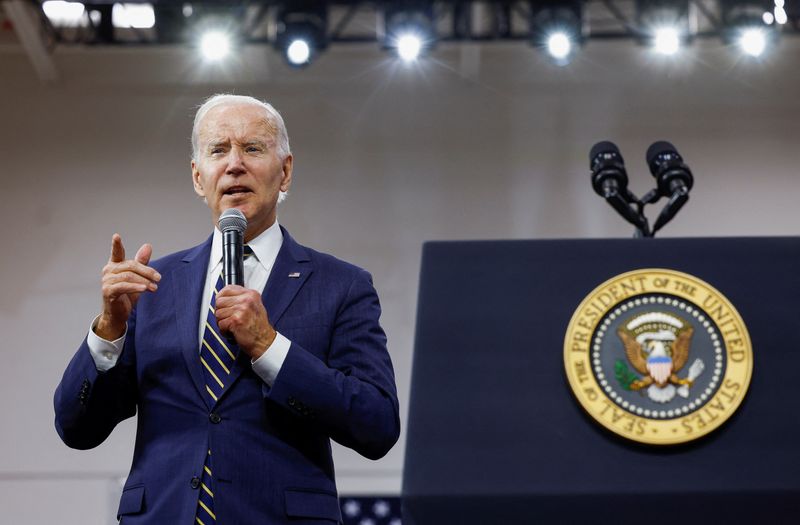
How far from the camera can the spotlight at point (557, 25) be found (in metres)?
6.19

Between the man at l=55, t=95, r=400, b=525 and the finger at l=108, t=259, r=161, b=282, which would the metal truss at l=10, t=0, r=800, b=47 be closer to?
the man at l=55, t=95, r=400, b=525

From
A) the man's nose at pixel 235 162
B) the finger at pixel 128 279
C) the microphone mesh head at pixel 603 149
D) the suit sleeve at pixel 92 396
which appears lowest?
the suit sleeve at pixel 92 396

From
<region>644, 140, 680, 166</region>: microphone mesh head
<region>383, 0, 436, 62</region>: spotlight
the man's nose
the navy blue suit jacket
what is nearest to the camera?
the navy blue suit jacket

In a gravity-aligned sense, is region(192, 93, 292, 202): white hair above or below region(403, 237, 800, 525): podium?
above

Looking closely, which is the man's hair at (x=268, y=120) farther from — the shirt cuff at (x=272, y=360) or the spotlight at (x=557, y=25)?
the spotlight at (x=557, y=25)

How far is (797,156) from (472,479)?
6.11 m

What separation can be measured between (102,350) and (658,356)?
841 mm

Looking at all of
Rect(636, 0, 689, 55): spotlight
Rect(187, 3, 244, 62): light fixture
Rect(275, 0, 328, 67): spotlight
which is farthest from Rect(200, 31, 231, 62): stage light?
Rect(636, 0, 689, 55): spotlight

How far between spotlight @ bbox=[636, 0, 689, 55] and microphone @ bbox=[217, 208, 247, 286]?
4.84 metres

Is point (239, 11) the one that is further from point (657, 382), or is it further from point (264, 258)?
point (657, 382)

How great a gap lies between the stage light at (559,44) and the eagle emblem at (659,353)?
15.4 feet

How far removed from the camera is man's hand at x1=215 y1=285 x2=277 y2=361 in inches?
63.8

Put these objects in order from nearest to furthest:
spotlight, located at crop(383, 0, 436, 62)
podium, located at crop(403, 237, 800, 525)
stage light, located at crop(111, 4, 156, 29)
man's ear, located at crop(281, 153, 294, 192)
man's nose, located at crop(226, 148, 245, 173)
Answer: podium, located at crop(403, 237, 800, 525)
man's nose, located at crop(226, 148, 245, 173)
man's ear, located at crop(281, 153, 294, 192)
spotlight, located at crop(383, 0, 436, 62)
stage light, located at crop(111, 4, 156, 29)

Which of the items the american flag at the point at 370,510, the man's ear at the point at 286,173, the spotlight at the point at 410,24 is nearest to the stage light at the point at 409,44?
the spotlight at the point at 410,24
